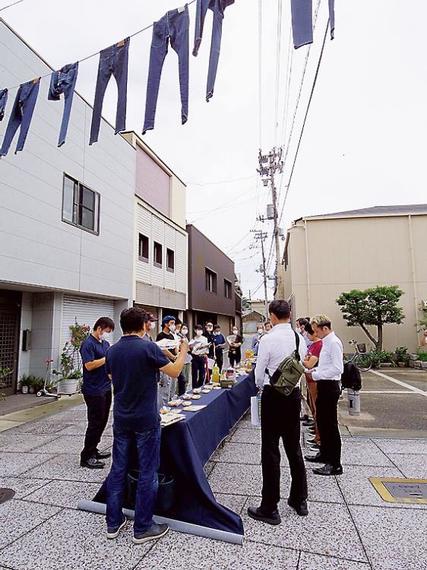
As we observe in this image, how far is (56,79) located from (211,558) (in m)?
5.50

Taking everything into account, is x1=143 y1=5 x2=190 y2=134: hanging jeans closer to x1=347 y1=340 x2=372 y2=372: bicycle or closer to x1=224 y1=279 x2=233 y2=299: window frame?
x1=347 y1=340 x2=372 y2=372: bicycle

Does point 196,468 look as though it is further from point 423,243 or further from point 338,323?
point 423,243

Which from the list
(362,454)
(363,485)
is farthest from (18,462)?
(362,454)

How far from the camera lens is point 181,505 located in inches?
118

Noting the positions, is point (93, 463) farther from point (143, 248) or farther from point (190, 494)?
point (143, 248)

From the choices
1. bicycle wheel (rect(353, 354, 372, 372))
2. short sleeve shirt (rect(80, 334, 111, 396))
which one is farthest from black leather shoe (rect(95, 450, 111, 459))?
bicycle wheel (rect(353, 354, 372, 372))

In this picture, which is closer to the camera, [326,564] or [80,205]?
[326,564]

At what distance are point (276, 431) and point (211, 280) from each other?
21373 millimetres

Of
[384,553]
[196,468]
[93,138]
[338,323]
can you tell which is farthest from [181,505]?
[338,323]

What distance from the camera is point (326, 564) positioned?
243cm

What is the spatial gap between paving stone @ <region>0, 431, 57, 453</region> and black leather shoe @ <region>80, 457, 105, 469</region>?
122 cm

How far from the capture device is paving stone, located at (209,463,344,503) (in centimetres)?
349

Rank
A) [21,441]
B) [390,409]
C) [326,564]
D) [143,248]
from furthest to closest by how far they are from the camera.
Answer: [143,248]
[390,409]
[21,441]
[326,564]

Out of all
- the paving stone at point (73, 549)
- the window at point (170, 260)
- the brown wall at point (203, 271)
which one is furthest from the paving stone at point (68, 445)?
the brown wall at point (203, 271)
